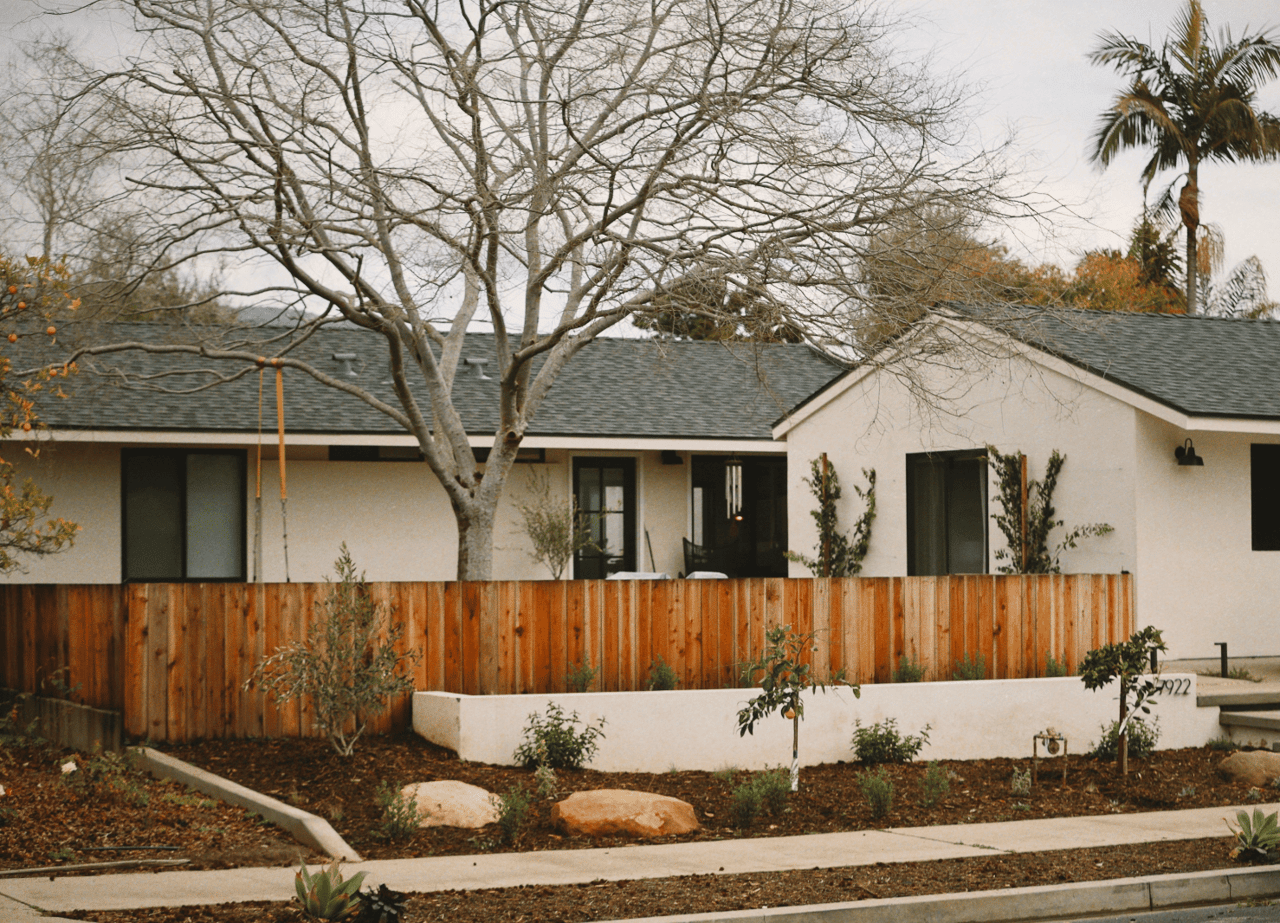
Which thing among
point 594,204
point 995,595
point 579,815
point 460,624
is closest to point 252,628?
point 460,624

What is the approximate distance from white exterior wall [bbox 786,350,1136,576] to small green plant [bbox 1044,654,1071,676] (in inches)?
66.4

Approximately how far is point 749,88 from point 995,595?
206 inches

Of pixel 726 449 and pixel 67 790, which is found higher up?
pixel 726 449

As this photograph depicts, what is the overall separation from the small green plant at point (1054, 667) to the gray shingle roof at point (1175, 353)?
9.41 feet

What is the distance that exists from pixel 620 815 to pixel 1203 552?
8379mm

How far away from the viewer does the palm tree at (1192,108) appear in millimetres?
33406

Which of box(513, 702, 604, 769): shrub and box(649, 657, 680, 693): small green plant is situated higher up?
box(649, 657, 680, 693): small green plant

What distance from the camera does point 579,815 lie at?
27.0 ft

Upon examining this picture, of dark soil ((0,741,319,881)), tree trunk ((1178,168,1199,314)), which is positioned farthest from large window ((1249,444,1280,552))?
tree trunk ((1178,168,1199,314))

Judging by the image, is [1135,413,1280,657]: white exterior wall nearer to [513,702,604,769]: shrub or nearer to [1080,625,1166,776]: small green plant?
[1080,625,1166,776]: small green plant

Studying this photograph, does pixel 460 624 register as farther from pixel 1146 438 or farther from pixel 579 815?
pixel 1146 438

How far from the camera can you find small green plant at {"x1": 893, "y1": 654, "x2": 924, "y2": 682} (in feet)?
38.2

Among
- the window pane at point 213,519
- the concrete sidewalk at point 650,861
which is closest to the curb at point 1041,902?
the concrete sidewalk at point 650,861

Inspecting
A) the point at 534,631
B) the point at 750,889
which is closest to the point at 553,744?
the point at 534,631
